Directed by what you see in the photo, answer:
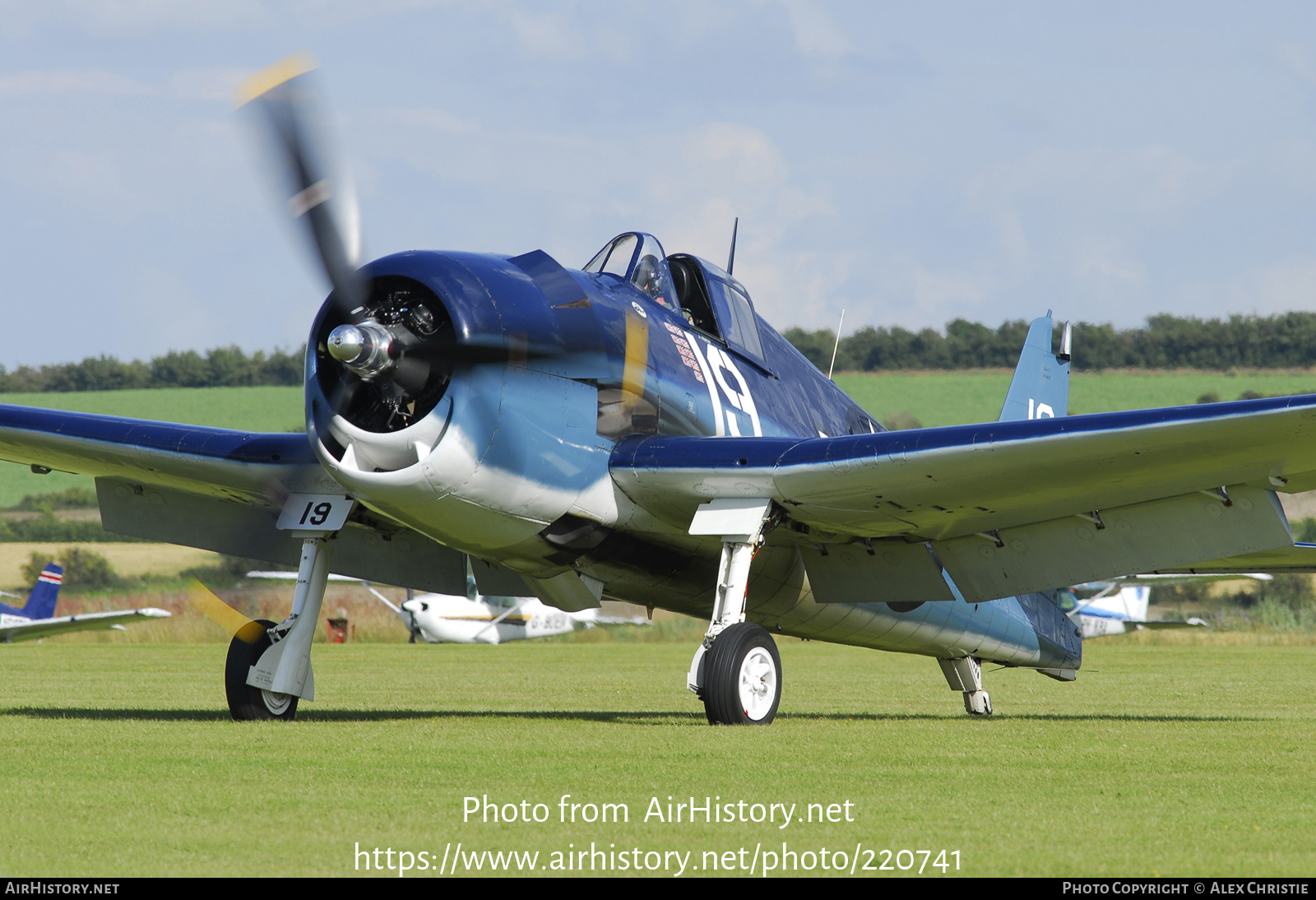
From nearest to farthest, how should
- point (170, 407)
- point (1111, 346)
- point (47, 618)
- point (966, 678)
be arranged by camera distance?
point (966, 678)
point (47, 618)
point (170, 407)
point (1111, 346)

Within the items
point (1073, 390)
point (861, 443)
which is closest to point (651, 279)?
point (861, 443)

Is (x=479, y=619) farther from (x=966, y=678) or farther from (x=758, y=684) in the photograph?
(x=758, y=684)

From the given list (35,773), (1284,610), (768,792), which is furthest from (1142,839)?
(1284,610)

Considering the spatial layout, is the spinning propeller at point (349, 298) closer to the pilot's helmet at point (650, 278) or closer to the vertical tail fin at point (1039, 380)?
the pilot's helmet at point (650, 278)

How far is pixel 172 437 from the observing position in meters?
11.4

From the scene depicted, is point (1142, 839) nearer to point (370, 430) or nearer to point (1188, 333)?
point (370, 430)

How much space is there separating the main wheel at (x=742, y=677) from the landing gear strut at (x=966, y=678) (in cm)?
494

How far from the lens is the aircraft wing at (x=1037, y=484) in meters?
9.48

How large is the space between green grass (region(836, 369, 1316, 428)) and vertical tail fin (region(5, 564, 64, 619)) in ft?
140

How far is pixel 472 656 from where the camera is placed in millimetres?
35469

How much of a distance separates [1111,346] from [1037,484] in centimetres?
8259

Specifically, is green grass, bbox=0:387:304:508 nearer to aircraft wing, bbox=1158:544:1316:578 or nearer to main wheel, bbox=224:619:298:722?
main wheel, bbox=224:619:298:722

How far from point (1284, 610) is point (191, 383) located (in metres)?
63.0

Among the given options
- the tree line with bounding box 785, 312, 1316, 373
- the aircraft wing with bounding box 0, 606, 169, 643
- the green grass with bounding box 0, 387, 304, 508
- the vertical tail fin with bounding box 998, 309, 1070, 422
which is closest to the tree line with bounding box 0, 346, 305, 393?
the green grass with bounding box 0, 387, 304, 508
